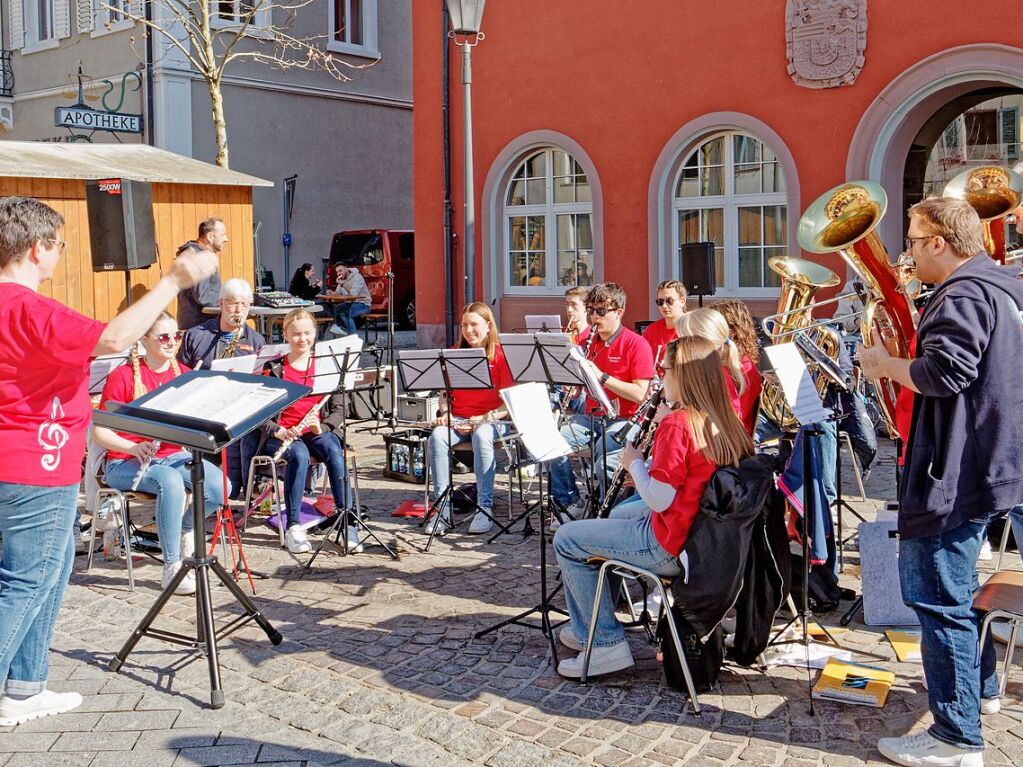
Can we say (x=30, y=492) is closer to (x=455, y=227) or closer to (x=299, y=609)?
(x=299, y=609)

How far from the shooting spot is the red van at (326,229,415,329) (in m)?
20.2

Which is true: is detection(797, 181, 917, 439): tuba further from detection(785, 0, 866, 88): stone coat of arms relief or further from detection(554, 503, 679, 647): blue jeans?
detection(785, 0, 866, 88): stone coat of arms relief

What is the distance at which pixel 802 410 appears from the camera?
488 cm

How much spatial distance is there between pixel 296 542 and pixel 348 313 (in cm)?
1162

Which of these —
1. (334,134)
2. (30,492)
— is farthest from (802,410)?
(334,134)

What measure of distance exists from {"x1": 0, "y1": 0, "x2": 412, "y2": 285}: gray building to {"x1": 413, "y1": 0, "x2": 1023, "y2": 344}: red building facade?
6.24 meters

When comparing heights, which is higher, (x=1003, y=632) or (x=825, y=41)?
(x=825, y=41)

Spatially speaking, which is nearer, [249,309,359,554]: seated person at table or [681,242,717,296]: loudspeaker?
[249,309,359,554]: seated person at table

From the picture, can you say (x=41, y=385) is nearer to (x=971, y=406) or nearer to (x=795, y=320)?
(x=971, y=406)

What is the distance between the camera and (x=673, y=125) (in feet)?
45.0

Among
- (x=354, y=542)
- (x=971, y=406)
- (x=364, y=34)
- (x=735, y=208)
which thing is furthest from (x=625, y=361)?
(x=364, y=34)

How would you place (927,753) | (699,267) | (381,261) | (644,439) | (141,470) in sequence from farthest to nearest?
(381,261) < (699,267) < (141,470) < (644,439) < (927,753)

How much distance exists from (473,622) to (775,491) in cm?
175

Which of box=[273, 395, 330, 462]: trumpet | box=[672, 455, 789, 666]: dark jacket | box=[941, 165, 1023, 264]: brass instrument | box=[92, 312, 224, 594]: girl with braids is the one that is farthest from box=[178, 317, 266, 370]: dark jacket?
box=[941, 165, 1023, 264]: brass instrument
